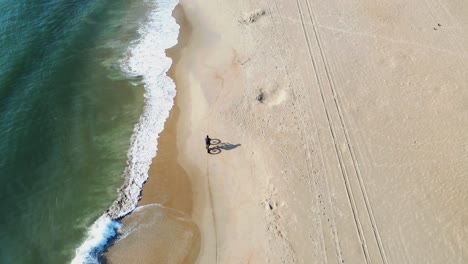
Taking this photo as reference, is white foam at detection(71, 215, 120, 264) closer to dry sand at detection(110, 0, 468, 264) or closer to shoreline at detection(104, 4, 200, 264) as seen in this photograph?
shoreline at detection(104, 4, 200, 264)

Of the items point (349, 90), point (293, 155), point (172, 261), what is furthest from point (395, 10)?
point (172, 261)

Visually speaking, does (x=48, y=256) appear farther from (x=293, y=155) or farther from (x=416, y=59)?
(x=416, y=59)

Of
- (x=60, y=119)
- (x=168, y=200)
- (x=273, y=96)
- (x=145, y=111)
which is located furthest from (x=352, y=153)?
(x=60, y=119)

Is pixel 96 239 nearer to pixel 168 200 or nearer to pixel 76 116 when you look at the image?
pixel 168 200

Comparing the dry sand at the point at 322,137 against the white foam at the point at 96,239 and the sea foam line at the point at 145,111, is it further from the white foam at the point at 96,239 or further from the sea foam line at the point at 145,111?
the white foam at the point at 96,239

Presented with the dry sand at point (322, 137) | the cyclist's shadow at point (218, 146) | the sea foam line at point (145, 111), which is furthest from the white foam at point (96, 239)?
the cyclist's shadow at point (218, 146)
